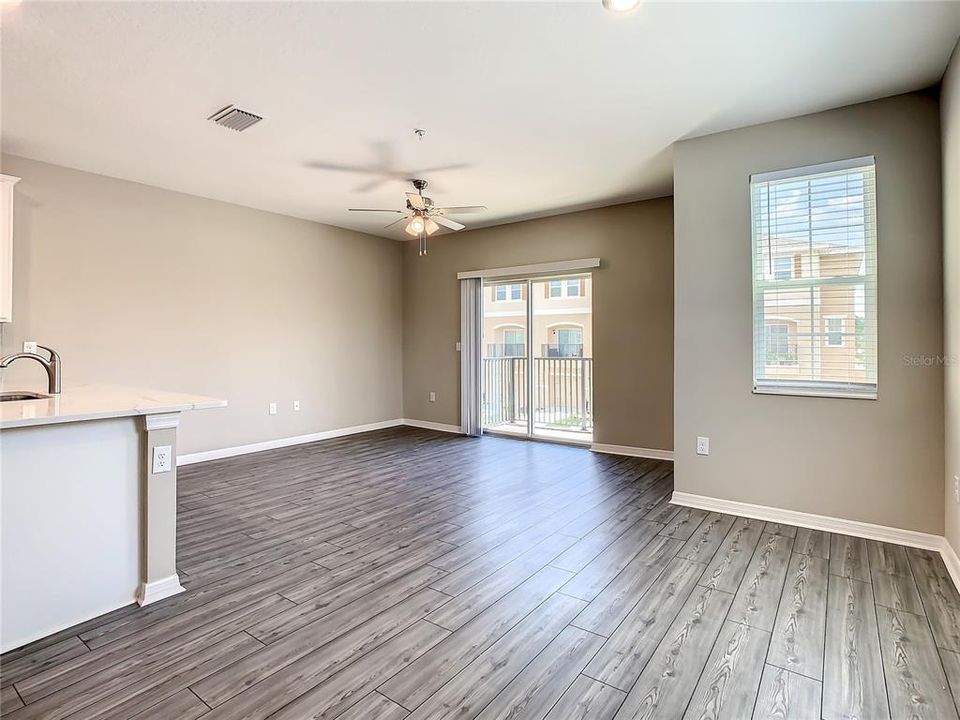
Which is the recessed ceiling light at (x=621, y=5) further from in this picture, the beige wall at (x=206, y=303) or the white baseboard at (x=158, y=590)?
the beige wall at (x=206, y=303)

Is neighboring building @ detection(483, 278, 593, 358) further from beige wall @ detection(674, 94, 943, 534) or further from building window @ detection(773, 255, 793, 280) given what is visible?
building window @ detection(773, 255, 793, 280)

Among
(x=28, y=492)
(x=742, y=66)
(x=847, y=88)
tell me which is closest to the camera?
(x=28, y=492)

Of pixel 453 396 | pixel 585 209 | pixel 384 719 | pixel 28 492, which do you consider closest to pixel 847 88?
pixel 585 209

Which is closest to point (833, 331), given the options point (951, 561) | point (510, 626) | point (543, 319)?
point (951, 561)

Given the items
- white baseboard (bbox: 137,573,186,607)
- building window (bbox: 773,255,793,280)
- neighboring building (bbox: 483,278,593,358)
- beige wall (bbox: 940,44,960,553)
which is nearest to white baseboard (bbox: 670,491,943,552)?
beige wall (bbox: 940,44,960,553)

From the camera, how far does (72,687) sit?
1.71 meters

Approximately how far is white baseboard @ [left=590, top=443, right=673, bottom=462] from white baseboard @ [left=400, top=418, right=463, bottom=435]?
6.42 feet

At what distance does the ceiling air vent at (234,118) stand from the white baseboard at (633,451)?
14.7 feet

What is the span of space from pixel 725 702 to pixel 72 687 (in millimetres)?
2284

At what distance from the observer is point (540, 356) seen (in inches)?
249

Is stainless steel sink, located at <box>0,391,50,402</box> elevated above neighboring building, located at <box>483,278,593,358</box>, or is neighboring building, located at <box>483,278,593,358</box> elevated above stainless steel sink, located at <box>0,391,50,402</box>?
neighboring building, located at <box>483,278,593,358</box>

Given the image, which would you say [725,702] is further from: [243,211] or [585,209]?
[243,211]

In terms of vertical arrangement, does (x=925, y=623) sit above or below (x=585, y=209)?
below

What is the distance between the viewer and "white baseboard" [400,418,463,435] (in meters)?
6.71
